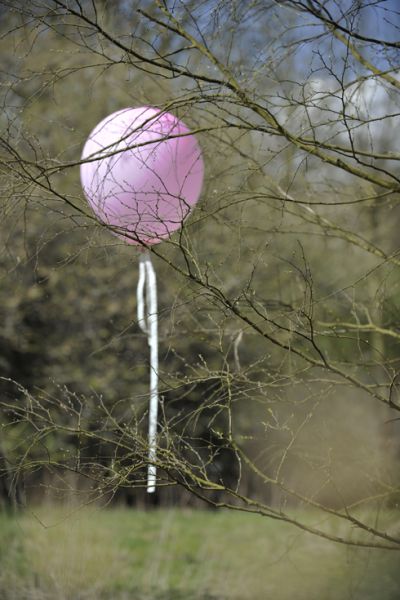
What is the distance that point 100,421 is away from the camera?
9.10ft

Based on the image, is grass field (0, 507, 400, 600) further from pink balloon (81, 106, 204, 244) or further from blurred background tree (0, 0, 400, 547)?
pink balloon (81, 106, 204, 244)

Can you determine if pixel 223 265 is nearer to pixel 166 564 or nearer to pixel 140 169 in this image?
pixel 140 169

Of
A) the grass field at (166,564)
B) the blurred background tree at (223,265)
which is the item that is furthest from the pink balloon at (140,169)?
the grass field at (166,564)

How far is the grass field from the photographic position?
4.88 metres

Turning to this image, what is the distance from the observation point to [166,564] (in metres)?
6.06

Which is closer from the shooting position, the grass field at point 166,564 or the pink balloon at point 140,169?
the pink balloon at point 140,169

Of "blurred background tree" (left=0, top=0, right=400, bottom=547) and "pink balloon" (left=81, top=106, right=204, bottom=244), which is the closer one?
"blurred background tree" (left=0, top=0, right=400, bottom=547)

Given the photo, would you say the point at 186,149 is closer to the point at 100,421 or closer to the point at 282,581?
the point at 100,421

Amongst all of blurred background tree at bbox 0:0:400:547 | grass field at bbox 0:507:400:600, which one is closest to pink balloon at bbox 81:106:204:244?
blurred background tree at bbox 0:0:400:547

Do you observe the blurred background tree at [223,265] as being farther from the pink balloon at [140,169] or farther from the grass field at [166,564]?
Result: the grass field at [166,564]

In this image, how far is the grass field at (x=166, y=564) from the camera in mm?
4879

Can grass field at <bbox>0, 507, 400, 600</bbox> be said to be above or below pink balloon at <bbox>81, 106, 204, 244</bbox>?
below

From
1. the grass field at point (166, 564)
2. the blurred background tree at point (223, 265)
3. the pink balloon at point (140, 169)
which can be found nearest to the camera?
the blurred background tree at point (223, 265)

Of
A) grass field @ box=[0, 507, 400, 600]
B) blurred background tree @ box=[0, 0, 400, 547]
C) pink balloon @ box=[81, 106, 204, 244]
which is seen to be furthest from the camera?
grass field @ box=[0, 507, 400, 600]
